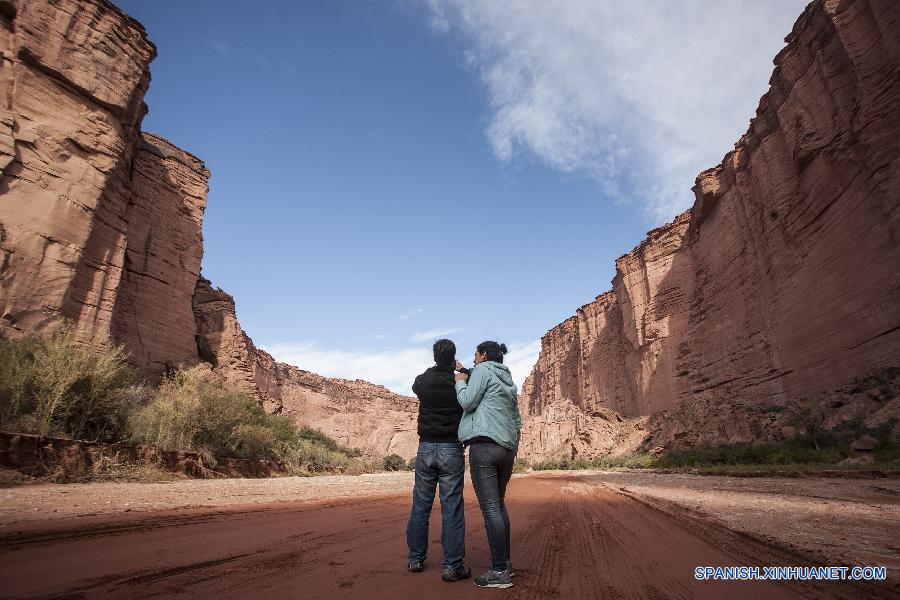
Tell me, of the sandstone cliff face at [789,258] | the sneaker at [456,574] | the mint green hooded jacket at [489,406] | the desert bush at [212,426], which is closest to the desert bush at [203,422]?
the desert bush at [212,426]

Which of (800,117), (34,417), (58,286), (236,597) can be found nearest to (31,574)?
(236,597)

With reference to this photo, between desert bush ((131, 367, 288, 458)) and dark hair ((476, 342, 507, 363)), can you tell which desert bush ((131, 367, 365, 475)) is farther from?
dark hair ((476, 342, 507, 363))

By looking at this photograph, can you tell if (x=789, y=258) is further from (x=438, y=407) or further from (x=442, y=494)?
(x=442, y=494)

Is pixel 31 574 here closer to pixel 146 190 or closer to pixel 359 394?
pixel 146 190

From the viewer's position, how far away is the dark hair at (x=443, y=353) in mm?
3938

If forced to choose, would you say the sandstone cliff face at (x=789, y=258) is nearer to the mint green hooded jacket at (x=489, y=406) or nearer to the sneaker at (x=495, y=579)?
the mint green hooded jacket at (x=489, y=406)

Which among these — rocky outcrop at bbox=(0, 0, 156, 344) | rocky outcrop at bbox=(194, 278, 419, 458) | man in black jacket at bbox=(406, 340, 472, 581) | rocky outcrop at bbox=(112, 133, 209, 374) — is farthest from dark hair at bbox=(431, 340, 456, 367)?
rocky outcrop at bbox=(194, 278, 419, 458)

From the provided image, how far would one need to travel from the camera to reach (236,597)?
8.57ft

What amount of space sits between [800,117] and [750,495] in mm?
23620

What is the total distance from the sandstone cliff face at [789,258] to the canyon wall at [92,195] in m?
29.4

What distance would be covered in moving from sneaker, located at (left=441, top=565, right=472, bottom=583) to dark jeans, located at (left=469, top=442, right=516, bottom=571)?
295 mm

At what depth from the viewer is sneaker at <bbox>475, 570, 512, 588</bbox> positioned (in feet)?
9.73

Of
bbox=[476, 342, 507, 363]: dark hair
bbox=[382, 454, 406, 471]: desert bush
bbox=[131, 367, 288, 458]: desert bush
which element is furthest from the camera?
bbox=[382, 454, 406, 471]: desert bush

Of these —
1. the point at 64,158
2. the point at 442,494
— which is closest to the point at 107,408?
the point at 64,158
